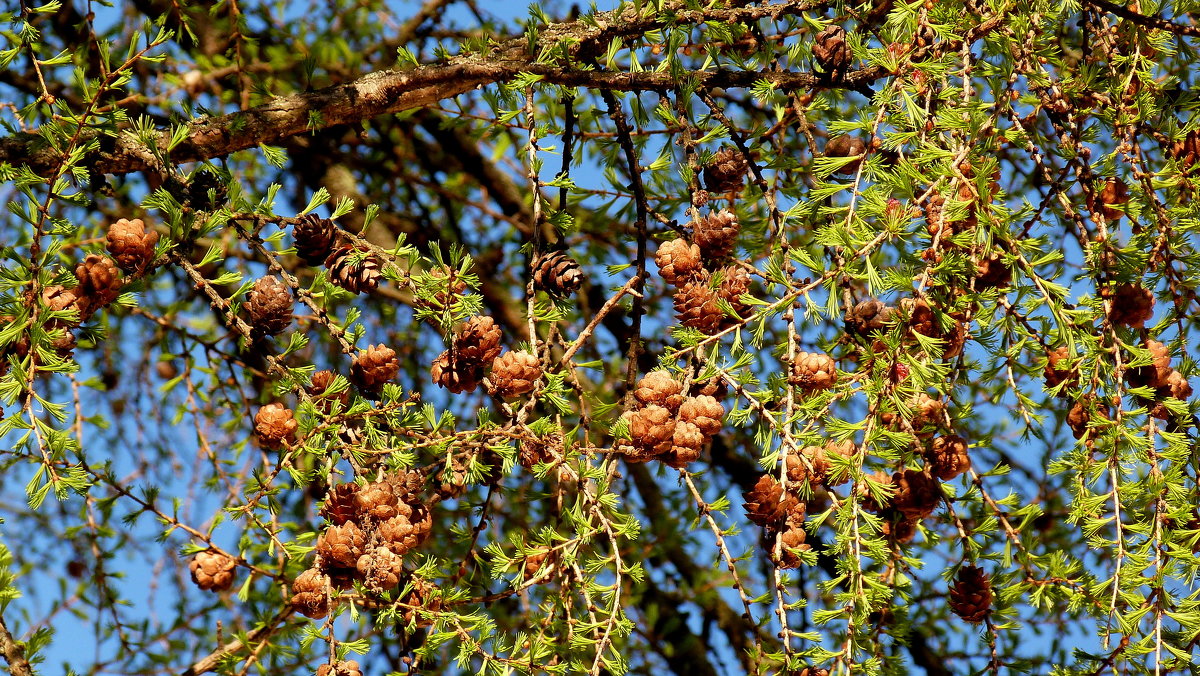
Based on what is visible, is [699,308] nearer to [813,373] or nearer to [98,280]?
[813,373]

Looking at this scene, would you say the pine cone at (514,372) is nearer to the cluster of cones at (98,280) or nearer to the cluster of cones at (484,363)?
the cluster of cones at (484,363)

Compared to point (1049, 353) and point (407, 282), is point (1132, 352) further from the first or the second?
point (407, 282)

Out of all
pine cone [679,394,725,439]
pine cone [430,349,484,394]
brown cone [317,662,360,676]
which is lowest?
brown cone [317,662,360,676]

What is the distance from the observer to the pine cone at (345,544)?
1.00m

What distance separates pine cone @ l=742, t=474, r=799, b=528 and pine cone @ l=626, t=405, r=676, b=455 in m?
0.12

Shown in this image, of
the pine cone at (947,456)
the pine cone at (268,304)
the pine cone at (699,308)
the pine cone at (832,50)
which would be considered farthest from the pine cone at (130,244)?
the pine cone at (947,456)

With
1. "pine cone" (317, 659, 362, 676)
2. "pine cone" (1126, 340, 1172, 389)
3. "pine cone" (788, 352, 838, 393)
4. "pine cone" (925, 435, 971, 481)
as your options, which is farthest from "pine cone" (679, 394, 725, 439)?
"pine cone" (1126, 340, 1172, 389)

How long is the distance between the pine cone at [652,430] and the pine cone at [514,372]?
12 cm

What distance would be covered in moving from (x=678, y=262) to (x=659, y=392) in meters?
0.15

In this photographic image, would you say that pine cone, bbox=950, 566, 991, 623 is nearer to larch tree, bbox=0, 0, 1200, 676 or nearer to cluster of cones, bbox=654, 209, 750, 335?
larch tree, bbox=0, 0, 1200, 676

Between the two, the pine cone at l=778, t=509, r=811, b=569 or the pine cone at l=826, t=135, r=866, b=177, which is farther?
the pine cone at l=826, t=135, r=866, b=177

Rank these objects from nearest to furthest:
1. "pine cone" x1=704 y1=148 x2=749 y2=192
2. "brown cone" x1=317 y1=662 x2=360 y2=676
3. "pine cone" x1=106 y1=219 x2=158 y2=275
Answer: "brown cone" x1=317 y1=662 x2=360 y2=676 < "pine cone" x1=106 y1=219 x2=158 y2=275 < "pine cone" x1=704 y1=148 x2=749 y2=192

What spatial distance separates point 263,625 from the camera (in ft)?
5.19

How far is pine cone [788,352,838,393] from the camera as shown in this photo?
3.55 ft
